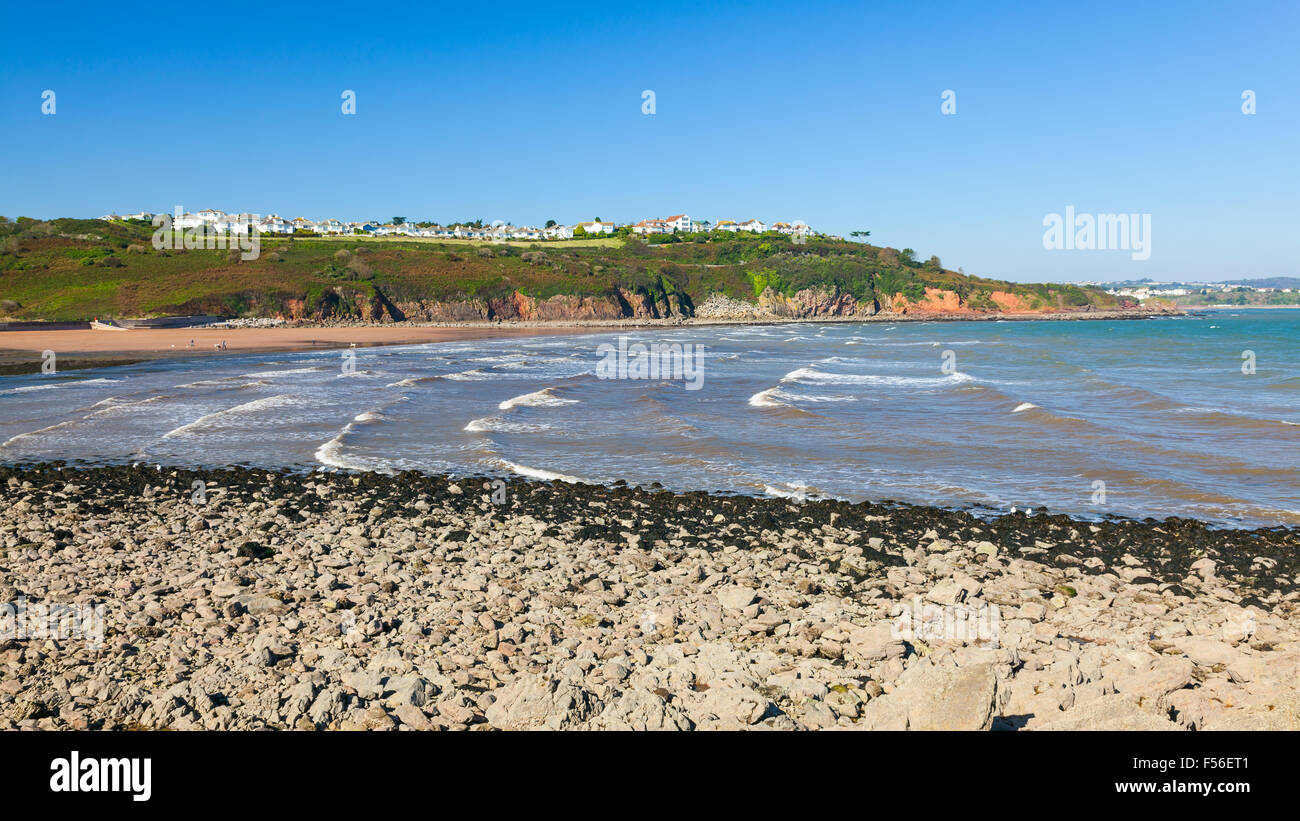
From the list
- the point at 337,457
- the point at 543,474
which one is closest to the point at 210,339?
the point at 337,457

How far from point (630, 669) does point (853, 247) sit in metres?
194

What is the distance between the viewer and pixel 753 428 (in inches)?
882

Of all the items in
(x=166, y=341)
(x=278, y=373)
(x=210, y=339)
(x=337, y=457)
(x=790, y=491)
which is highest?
(x=210, y=339)

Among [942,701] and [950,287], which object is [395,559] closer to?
[942,701]

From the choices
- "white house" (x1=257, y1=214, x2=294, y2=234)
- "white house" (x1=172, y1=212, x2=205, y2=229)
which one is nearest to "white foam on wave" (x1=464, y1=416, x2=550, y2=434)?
"white house" (x1=172, y1=212, x2=205, y2=229)

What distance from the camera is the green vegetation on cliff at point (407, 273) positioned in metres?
89.9

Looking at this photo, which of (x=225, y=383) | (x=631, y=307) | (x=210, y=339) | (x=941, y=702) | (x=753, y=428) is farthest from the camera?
(x=631, y=307)

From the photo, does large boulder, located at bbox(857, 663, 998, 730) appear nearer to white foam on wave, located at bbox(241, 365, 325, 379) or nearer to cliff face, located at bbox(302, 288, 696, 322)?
white foam on wave, located at bbox(241, 365, 325, 379)

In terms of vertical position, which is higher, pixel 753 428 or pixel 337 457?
pixel 753 428

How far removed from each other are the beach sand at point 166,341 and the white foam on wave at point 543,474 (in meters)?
33.7

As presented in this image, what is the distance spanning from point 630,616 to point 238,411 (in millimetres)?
21433

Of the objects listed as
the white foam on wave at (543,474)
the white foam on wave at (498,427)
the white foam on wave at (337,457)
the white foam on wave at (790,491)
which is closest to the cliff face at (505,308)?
the white foam on wave at (498,427)

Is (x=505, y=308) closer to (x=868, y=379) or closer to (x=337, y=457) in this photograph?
(x=868, y=379)

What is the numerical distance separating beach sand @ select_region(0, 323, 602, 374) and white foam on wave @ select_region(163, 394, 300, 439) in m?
18.6
